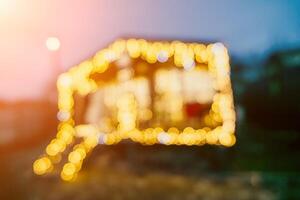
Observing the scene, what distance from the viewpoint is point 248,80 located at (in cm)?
1811

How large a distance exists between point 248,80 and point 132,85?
20.7 ft

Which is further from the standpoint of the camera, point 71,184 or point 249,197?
point 71,184

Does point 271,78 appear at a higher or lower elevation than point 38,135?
higher

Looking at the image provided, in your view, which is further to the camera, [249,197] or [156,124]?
[156,124]

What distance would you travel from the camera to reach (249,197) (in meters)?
9.09

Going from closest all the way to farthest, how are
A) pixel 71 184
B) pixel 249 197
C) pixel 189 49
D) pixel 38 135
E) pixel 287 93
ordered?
pixel 249 197 < pixel 71 184 < pixel 189 49 < pixel 287 93 < pixel 38 135

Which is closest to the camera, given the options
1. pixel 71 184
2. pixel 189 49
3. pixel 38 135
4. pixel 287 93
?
pixel 71 184

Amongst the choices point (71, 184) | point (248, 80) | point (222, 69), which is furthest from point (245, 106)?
point (71, 184)

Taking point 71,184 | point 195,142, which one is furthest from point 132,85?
point 71,184

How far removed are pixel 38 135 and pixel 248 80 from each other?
615 cm

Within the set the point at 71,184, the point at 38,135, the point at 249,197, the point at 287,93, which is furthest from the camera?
the point at 38,135

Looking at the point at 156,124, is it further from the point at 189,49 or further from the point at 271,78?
the point at 271,78

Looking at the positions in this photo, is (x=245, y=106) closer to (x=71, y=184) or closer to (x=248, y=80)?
(x=248, y=80)

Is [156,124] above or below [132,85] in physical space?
below
